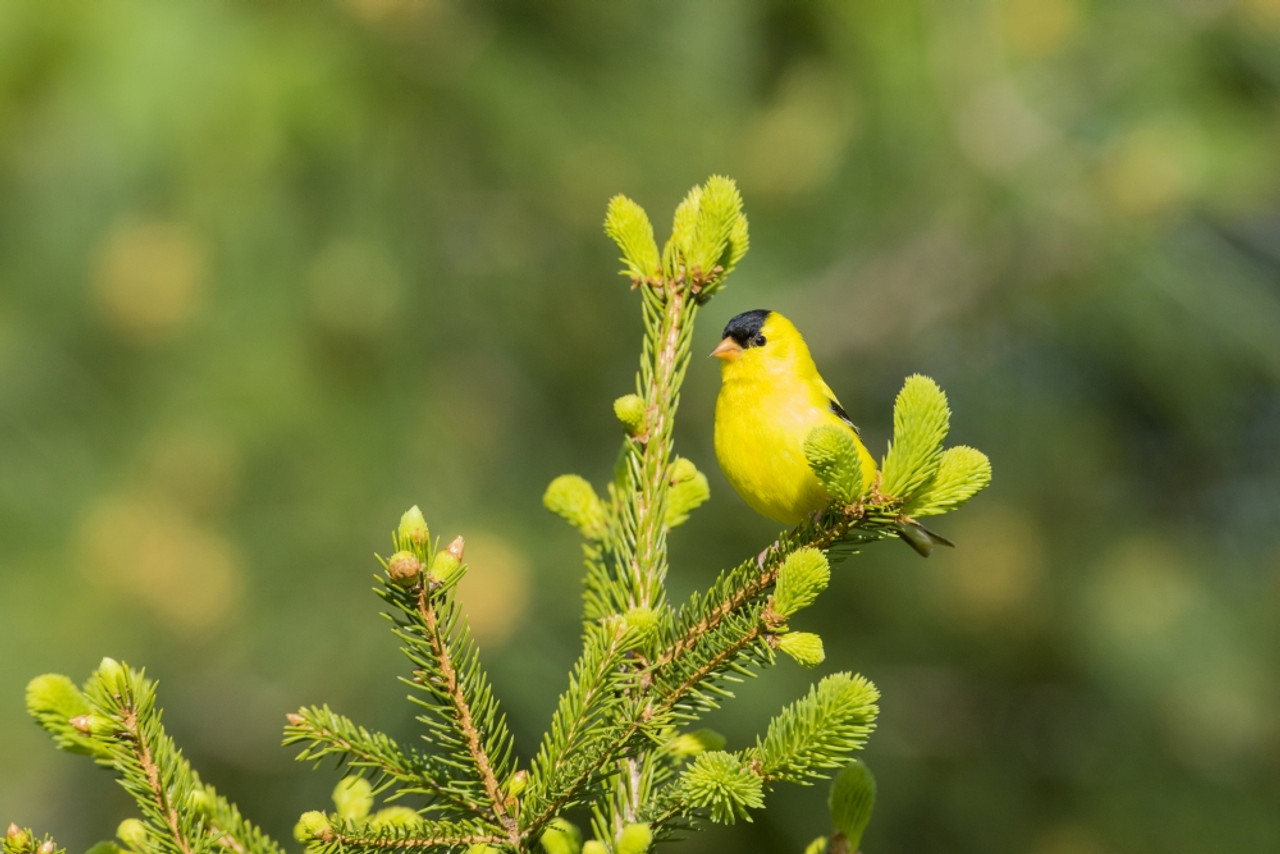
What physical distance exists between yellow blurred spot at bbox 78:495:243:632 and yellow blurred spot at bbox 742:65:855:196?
2.19 m

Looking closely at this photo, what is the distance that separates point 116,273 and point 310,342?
0.73 metres

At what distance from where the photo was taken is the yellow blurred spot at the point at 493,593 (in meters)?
3.28

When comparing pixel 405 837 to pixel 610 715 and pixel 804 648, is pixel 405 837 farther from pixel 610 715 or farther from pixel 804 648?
pixel 804 648

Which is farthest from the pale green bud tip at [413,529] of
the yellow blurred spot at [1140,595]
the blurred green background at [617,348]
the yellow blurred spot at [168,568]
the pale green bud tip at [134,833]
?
the yellow blurred spot at [1140,595]

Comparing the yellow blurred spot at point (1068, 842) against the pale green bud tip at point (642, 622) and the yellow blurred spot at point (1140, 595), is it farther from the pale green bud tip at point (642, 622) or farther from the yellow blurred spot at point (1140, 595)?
the pale green bud tip at point (642, 622)

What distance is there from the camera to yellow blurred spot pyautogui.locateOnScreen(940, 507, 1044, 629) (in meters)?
4.55

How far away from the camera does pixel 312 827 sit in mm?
1067

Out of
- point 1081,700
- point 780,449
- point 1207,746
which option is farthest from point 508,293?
point 1207,746

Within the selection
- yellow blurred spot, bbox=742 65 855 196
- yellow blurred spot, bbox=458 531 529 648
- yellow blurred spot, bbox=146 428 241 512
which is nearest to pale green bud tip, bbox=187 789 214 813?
yellow blurred spot, bbox=458 531 529 648

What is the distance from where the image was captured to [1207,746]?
470 centimetres

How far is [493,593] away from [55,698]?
7.26 feet

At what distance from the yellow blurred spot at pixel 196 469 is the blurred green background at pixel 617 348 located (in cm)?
1

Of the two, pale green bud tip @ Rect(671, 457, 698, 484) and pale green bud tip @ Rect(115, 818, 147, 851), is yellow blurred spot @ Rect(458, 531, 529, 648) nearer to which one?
pale green bud tip @ Rect(671, 457, 698, 484)

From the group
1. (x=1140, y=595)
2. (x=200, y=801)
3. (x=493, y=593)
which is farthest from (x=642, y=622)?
(x=1140, y=595)
